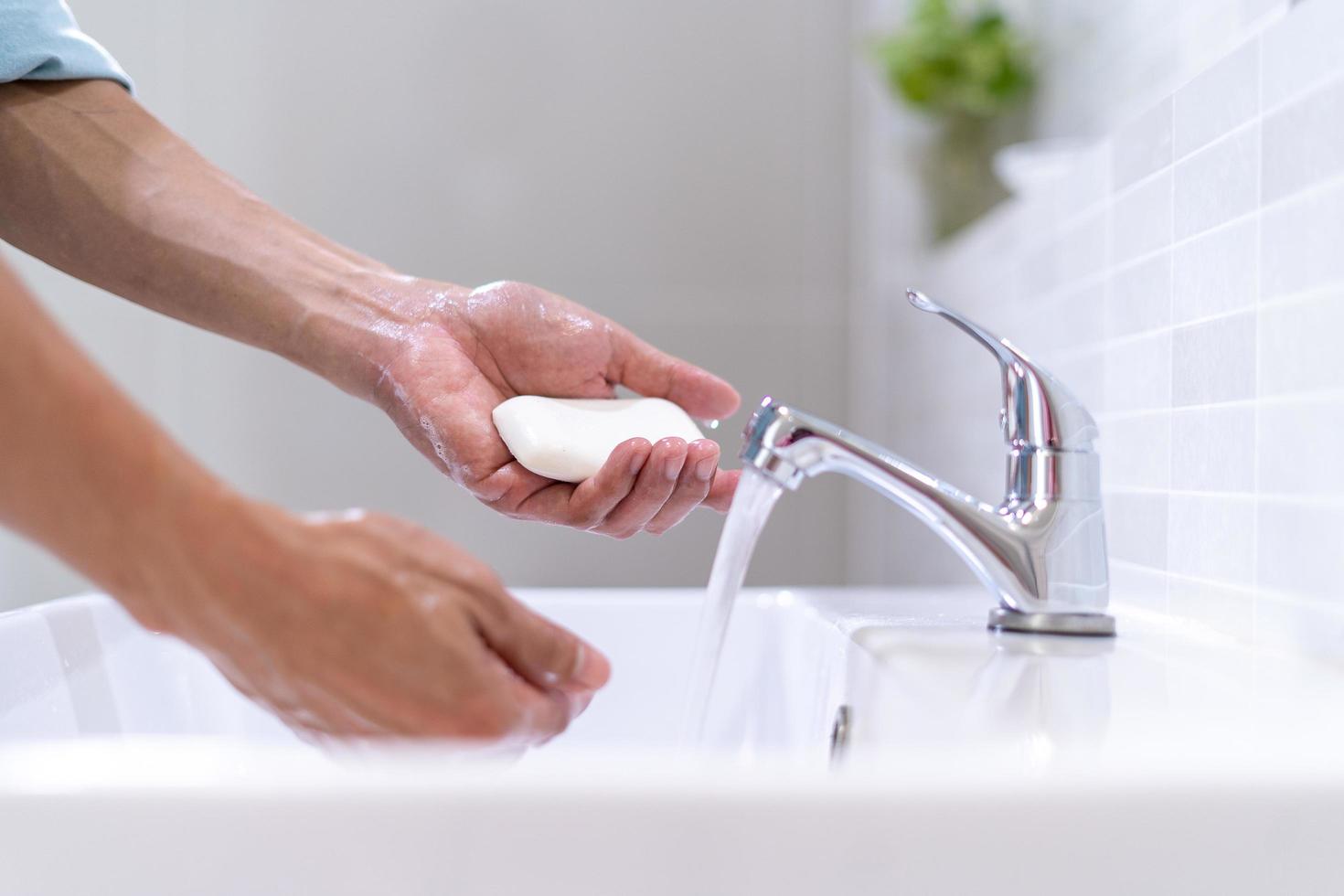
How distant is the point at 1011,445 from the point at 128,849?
516 mm

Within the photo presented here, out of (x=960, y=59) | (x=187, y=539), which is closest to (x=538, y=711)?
(x=187, y=539)

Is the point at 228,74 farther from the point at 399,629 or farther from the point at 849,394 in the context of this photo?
the point at 399,629

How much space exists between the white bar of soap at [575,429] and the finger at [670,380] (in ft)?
0.15

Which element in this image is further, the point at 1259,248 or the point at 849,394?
the point at 849,394

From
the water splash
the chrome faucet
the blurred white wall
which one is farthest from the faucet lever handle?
the blurred white wall

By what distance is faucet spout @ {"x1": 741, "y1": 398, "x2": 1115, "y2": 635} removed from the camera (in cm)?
65

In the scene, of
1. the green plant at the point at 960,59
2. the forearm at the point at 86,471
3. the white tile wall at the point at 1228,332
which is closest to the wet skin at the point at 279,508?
the forearm at the point at 86,471

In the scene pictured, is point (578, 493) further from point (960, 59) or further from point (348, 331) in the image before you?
point (960, 59)

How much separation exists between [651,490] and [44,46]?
466mm

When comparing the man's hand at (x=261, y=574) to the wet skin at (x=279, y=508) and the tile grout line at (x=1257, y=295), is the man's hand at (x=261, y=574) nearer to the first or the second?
the wet skin at (x=279, y=508)

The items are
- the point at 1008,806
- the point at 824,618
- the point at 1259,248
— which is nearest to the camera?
the point at 1008,806

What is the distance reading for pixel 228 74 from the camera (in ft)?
6.01

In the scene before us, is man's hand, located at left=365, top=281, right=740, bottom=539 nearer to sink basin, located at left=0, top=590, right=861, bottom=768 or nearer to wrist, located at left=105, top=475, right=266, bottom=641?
sink basin, located at left=0, top=590, right=861, bottom=768

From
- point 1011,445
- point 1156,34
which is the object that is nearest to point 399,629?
point 1011,445
